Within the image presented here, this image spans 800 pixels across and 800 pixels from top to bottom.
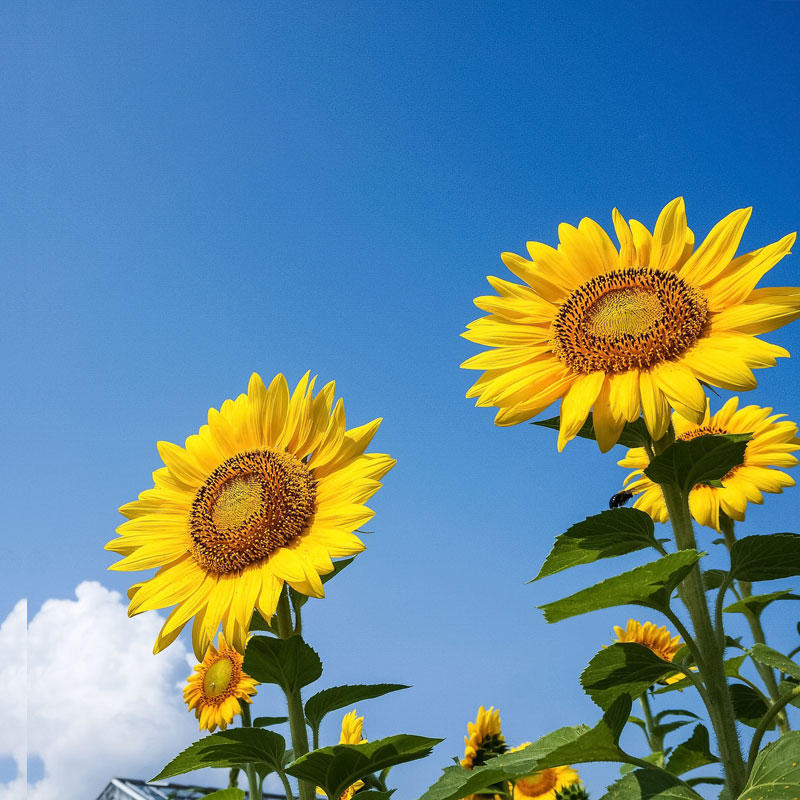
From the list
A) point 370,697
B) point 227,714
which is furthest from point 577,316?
point 227,714

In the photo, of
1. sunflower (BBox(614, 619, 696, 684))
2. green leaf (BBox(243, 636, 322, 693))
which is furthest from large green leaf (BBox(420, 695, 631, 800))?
sunflower (BBox(614, 619, 696, 684))

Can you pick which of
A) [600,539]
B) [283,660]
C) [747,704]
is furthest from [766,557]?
[283,660]

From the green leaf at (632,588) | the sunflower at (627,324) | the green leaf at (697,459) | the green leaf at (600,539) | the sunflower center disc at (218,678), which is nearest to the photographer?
the green leaf at (632,588)

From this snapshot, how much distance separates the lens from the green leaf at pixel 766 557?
7.46ft

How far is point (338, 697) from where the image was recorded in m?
2.56

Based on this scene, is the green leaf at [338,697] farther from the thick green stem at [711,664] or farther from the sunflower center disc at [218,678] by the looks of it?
the sunflower center disc at [218,678]

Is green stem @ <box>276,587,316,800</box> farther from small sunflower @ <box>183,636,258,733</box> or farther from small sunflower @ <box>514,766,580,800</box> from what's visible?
small sunflower @ <box>514,766,580,800</box>

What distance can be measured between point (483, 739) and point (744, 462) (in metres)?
2.18

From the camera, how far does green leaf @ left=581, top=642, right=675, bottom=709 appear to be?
91.3 inches

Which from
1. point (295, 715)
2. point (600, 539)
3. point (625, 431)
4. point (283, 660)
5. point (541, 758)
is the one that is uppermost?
point (625, 431)

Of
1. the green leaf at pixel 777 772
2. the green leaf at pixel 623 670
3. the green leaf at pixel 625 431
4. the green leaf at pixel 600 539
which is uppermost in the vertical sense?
the green leaf at pixel 625 431

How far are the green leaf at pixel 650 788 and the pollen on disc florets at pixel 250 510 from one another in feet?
3.90

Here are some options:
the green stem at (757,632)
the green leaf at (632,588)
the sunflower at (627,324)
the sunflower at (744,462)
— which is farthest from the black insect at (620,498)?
the green leaf at (632,588)

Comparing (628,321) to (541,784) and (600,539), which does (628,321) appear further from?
(541,784)
